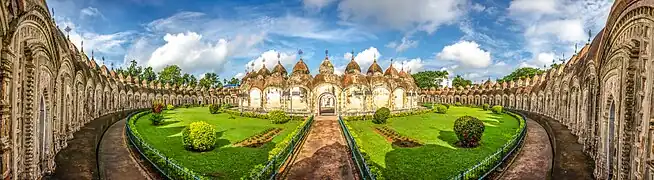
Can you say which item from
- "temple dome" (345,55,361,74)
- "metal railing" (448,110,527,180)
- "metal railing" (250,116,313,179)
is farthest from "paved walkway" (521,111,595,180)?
"temple dome" (345,55,361,74)

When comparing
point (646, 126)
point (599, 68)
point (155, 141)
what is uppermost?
point (599, 68)

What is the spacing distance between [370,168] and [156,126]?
825 inches

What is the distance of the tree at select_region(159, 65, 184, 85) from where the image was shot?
265 feet

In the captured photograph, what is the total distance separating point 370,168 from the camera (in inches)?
472

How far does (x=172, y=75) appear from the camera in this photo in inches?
3206

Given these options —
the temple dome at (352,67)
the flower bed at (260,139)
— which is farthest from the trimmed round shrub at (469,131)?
the temple dome at (352,67)

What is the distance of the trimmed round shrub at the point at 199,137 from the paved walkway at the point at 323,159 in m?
4.15

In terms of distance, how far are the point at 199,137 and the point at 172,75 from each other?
231ft

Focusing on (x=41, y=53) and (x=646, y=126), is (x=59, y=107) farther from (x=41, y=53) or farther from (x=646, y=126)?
(x=646, y=126)

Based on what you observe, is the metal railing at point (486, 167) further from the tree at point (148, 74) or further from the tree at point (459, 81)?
the tree at point (459, 81)

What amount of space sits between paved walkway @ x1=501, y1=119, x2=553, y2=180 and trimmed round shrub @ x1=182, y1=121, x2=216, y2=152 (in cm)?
1200

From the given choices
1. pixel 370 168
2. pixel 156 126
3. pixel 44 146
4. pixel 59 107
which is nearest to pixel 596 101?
pixel 370 168

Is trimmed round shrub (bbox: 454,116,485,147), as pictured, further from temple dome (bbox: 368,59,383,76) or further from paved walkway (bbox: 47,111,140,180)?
temple dome (bbox: 368,59,383,76)

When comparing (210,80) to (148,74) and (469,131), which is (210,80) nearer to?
(148,74)
